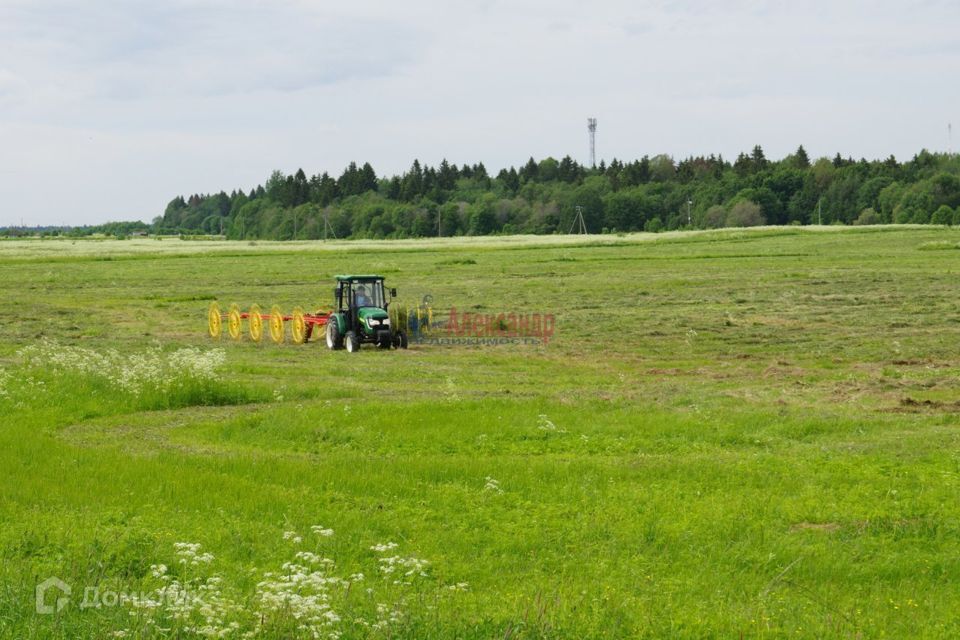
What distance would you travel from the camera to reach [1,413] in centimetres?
1714

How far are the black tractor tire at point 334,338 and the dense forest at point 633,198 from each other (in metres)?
113

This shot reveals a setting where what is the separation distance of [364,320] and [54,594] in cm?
2052

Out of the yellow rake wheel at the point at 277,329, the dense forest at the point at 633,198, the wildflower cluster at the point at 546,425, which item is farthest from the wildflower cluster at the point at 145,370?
the dense forest at the point at 633,198

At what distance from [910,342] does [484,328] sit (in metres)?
12.3

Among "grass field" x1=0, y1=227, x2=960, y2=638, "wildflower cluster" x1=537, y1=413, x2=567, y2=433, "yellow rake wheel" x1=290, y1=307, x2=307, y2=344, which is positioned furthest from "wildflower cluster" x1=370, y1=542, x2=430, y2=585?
"yellow rake wheel" x1=290, y1=307, x2=307, y2=344

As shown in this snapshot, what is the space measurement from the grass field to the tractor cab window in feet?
5.79

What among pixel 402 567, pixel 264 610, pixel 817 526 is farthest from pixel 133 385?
pixel 817 526

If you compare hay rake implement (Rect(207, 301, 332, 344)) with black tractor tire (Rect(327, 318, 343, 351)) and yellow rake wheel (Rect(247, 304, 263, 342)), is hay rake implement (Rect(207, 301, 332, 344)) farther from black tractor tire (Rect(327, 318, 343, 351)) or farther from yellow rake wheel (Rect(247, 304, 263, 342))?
black tractor tire (Rect(327, 318, 343, 351))

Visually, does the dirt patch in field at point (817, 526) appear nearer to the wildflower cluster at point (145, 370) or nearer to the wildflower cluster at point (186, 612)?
the wildflower cluster at point (186, 612)

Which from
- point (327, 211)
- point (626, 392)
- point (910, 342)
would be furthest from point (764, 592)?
point (327, 211)

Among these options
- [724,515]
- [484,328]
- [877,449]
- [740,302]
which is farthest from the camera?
[740,302]

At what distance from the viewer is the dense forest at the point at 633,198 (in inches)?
5738

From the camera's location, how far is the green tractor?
93.7 feet

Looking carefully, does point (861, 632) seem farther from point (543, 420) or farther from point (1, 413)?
point (1, 413)
